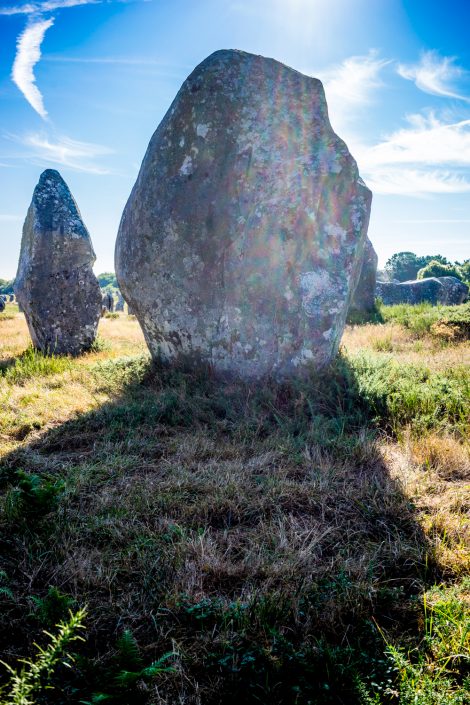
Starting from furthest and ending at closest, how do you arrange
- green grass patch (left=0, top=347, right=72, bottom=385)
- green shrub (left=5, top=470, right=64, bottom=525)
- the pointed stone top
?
Answer: the pointed stone top → green grass patch (left=0, top=347, right=72, bottom=385) → green shrub (left=5, top=470, right=64, bottom=525)

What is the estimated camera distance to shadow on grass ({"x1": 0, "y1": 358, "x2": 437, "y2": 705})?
150cm

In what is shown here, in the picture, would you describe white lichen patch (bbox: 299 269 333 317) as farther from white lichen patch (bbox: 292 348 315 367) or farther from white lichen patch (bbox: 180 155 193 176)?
white lichen patch (bbox: 180 155 193 176)

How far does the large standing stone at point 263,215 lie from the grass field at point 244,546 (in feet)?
2.18

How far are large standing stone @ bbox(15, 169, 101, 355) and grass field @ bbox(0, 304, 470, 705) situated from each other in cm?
415

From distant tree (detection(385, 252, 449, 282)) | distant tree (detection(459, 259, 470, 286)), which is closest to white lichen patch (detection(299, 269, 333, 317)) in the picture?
distant tree (detection(459, 259, 470, 286))

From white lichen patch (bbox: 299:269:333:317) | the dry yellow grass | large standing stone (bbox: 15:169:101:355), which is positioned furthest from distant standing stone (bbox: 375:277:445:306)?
white lichen patch (bbox: 299:269:333:317)

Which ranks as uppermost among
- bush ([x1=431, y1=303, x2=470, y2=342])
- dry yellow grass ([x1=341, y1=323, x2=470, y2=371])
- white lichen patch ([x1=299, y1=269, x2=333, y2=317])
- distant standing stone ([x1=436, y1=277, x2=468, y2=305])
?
distant standing stone ([x1=436, y1=277, x2=468, y2=305])

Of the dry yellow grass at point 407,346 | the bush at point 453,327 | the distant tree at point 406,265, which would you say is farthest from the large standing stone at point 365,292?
the distant tree at point 406,265

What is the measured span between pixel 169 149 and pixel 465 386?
4.17m

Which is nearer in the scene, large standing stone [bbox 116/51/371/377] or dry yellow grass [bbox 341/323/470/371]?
large standing stone [bbox 116/51/371/377]

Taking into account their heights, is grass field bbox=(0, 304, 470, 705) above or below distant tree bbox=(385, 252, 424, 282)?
below

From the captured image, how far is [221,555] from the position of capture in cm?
212

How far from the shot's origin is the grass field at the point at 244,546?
4.77ft

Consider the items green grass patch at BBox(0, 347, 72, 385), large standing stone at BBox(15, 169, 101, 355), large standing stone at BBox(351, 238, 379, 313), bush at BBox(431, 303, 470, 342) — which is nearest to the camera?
green grass patch at BBox(0, 347, 72, 385)
